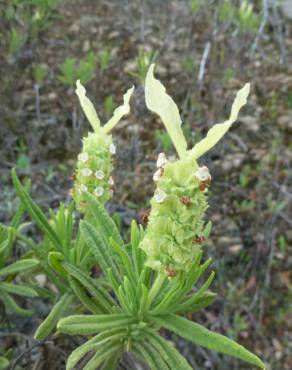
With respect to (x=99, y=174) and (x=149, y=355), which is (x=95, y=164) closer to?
(x=99, y=174)

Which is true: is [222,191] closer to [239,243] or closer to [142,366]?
[239,243]

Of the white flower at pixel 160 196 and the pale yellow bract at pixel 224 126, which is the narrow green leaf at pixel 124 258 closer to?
the white flower at pixel 160 196

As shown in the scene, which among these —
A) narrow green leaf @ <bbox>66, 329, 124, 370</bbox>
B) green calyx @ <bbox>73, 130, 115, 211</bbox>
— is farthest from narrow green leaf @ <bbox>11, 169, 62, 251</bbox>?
narrow green leaf @ <bbox>66, 329, 124, 370</bbox>

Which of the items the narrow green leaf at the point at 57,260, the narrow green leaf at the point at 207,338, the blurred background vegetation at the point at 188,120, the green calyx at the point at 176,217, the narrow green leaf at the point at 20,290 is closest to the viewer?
the green calyx at the point at 176,217

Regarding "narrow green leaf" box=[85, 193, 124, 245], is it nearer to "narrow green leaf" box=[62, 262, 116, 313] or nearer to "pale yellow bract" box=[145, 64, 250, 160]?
"narrow green leaf" box=[62, 262, 116, 313]

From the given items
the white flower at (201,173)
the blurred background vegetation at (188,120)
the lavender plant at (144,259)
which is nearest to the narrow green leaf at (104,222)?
the lavender plant at (144,259)

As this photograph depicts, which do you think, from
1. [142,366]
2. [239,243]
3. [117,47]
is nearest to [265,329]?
[239,243]

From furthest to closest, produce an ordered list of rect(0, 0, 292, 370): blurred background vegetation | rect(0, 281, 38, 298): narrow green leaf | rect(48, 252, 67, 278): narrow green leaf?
rect(0, 0, 292, 370): blurred background vegetation
rect(0, 281, 38, 298): narrow green leaf
rect(48, 252, 67, 278): narrow green leaf
